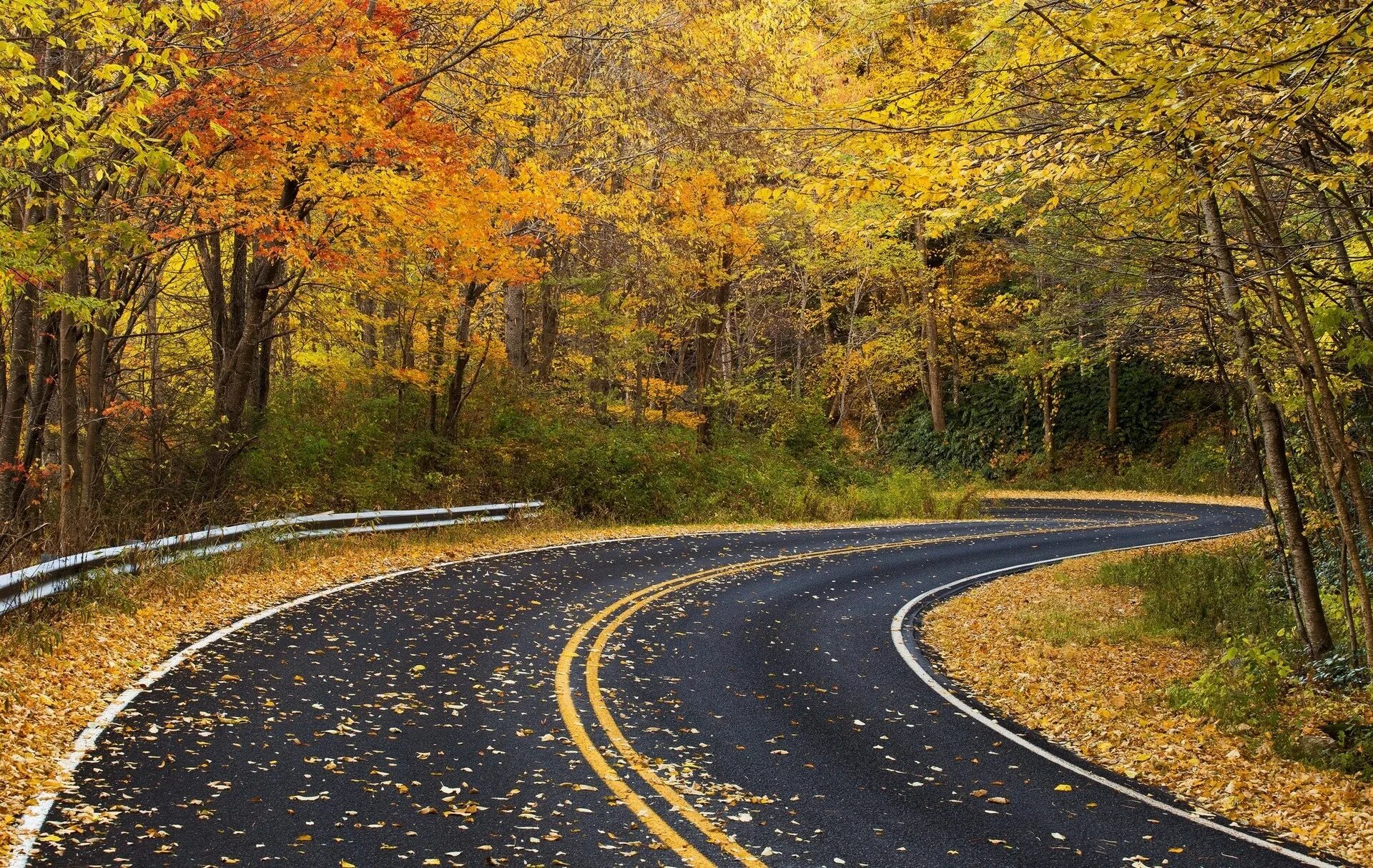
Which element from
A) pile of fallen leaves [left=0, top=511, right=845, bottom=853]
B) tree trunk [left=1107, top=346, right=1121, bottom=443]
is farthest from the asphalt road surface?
tree trunk [left=1107, top=346, right=1121, bottom=443]

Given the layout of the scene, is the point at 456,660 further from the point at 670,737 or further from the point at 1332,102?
the point at 1332,102

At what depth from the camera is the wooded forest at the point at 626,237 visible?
786 centimetres

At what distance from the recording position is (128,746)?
6703mm

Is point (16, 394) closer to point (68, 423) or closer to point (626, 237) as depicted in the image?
point (68, 423)

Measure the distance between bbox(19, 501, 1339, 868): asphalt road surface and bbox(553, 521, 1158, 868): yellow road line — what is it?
0.03m

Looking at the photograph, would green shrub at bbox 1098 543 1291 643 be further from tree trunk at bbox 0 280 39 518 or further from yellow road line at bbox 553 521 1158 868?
tree trunk at bbox 0 280 39 518

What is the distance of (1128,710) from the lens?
9711 mm

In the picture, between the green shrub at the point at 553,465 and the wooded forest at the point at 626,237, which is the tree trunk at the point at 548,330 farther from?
the green shrub at the point at 553,465

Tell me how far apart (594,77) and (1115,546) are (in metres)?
15.9

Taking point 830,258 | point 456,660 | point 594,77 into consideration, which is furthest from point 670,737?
point 830,258

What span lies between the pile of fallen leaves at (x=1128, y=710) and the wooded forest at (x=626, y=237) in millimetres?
2013

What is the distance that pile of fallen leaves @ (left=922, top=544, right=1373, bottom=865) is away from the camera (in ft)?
23.8

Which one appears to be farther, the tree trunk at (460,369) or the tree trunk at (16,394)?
the tree trunk at (460,369)

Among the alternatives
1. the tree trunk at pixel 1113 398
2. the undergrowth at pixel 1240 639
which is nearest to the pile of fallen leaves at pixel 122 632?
the undergrowth at pixel 1240 639
